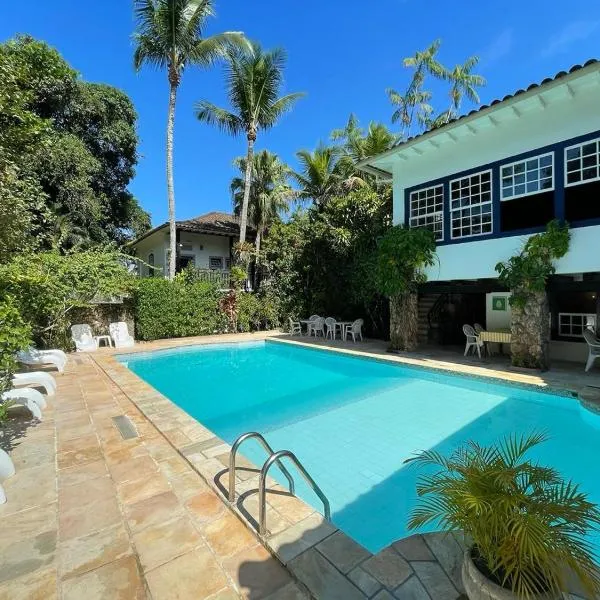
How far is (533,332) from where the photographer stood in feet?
30.2

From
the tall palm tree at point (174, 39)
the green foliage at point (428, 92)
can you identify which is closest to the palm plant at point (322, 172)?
the tall palm tree at point (174, 39)

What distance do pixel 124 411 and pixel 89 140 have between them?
71.9ft

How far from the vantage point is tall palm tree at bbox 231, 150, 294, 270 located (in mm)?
22031

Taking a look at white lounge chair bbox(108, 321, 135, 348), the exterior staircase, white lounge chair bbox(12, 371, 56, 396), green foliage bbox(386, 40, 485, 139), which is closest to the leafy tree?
the exterior staircase

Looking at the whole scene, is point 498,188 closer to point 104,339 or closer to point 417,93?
point 104,339

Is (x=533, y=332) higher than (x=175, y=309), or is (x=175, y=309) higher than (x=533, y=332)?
(x=175, y=309)

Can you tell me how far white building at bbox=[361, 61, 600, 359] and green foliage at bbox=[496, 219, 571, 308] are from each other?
0.85ft

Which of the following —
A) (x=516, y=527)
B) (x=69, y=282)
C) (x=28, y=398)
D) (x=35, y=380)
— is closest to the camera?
(x=516, y=527)

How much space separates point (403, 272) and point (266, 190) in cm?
1418

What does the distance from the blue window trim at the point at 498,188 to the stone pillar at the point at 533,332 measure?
1.86 metres

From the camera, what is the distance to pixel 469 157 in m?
10.3

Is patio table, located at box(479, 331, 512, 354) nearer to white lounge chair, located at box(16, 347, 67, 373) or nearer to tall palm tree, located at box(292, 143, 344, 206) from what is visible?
white lounge chair, located at box(16, 347, 67, 373)

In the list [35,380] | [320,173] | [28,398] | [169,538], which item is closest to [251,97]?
[320,173]

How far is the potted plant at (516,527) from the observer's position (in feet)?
5.49
